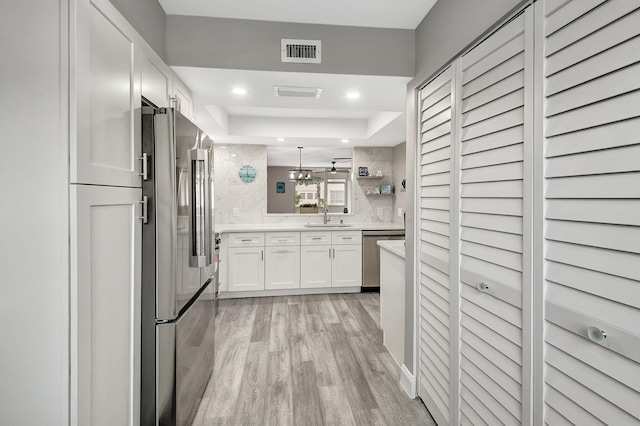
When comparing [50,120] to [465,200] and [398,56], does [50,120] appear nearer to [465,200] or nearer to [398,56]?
[465,200]

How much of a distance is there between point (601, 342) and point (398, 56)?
187cm

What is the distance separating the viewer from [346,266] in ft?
14.4

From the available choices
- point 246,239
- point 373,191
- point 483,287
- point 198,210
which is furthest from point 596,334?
point 373,191

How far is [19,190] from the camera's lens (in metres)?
0.99

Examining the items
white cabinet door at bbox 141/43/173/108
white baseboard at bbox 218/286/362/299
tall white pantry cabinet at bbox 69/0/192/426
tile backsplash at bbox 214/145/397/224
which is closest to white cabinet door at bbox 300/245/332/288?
white baseboard at bbox 218/286/362/299

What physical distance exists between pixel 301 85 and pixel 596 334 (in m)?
2.07

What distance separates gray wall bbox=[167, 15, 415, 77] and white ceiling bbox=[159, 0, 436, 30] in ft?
0.14

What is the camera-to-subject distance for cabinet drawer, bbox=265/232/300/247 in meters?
4.21

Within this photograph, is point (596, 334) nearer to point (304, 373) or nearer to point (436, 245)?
point (436, 245)

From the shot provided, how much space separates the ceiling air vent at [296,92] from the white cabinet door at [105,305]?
1294mm

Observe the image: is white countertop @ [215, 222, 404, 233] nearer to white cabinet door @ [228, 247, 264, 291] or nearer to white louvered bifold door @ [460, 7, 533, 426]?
white cabinet door @ [228, 247, 264, 291]

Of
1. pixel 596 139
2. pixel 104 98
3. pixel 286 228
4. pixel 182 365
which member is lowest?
pixel 182 365

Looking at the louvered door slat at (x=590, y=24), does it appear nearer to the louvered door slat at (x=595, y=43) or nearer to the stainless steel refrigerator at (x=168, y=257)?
the louvered door slat at (x=595, y=43)

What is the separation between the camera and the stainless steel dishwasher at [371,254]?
4.42 meters
